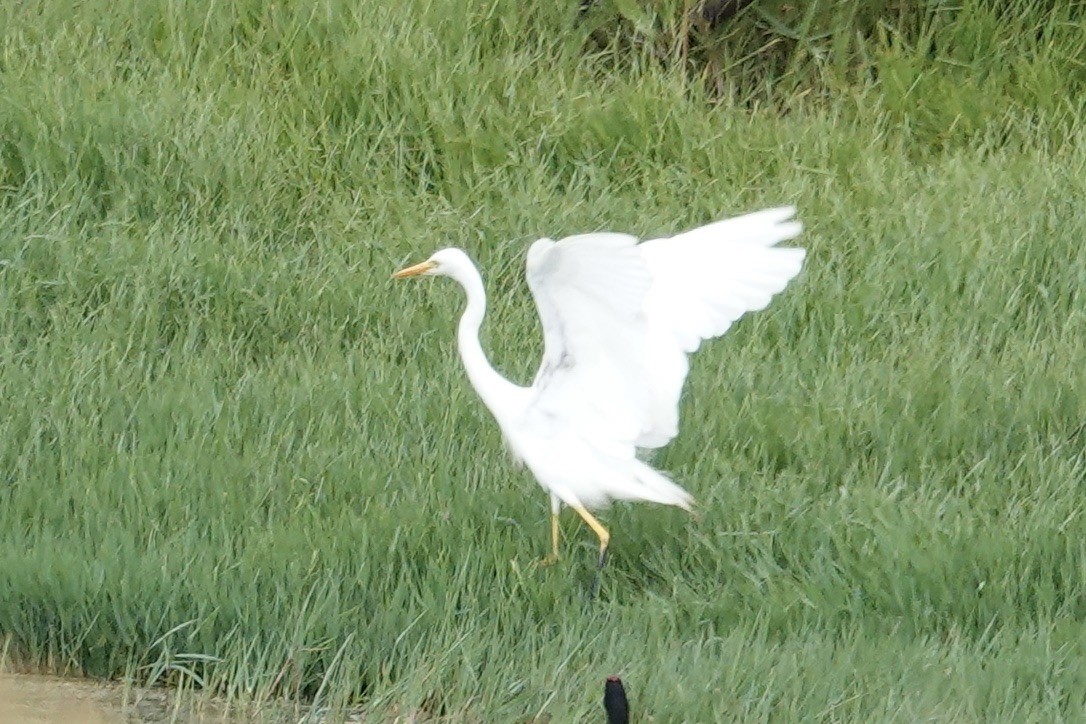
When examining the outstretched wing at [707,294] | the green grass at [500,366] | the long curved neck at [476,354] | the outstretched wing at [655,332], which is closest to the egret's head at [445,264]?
the long curved neck at [476,354]

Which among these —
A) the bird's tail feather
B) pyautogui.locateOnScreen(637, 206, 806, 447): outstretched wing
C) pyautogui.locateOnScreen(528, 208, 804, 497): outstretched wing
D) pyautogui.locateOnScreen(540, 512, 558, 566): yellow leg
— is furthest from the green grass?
pyautogui.locateOnScreen(637, 206, 806, 447): outstretched wing

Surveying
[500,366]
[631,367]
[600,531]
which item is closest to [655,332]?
[631,367]

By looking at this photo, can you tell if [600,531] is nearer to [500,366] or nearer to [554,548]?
[554,548]

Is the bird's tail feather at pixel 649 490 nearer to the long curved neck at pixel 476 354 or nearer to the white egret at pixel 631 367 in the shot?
the white egret at pixel 631 367

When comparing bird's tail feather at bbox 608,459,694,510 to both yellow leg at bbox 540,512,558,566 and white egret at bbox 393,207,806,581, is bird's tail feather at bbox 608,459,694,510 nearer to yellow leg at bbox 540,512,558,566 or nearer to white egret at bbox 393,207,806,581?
white egret at bbox 393,207,806,581

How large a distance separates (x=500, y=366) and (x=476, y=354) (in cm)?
116

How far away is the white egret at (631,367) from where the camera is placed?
3969 mm

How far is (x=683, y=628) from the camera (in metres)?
4.00

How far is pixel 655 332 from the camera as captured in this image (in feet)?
13.2

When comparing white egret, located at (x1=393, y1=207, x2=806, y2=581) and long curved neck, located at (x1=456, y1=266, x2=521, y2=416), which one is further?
long curved neck, located at (x1=456, y1=266, x2=521, y2=416)

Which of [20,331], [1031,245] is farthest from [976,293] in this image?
[20,331]

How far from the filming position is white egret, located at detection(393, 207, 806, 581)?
13.0 feet

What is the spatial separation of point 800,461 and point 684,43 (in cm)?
287

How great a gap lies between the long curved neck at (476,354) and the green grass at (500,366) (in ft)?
1.19
